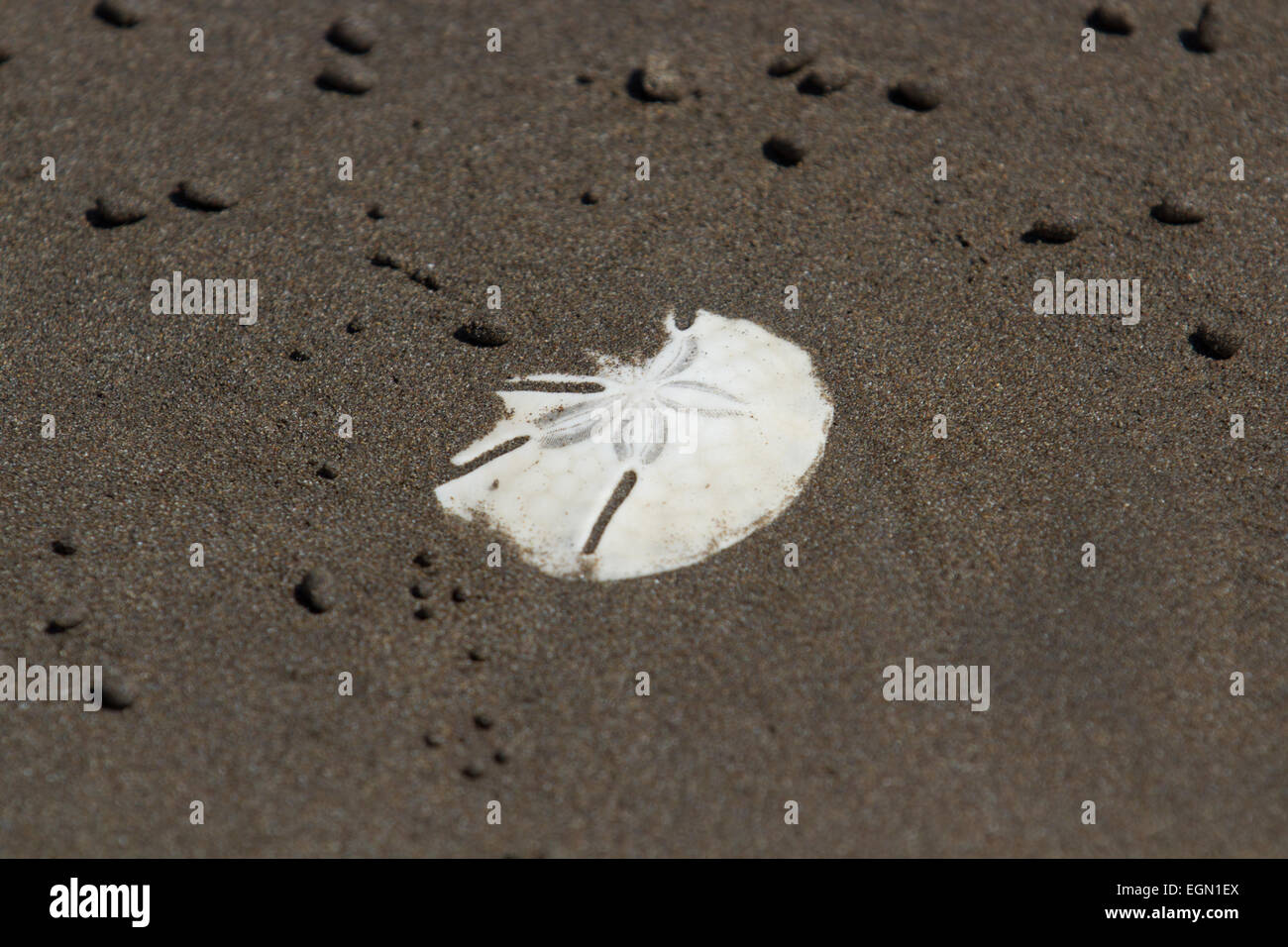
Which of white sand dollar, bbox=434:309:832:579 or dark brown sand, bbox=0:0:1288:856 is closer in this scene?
dark brown sand, bbox=0:0:1288:856

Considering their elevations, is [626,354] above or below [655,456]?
above

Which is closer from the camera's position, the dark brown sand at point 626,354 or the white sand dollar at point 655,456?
the dark brown sand at point 626,354

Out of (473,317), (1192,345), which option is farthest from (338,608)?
(1192,345)

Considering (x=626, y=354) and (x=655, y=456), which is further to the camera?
(x=626, y=354)
